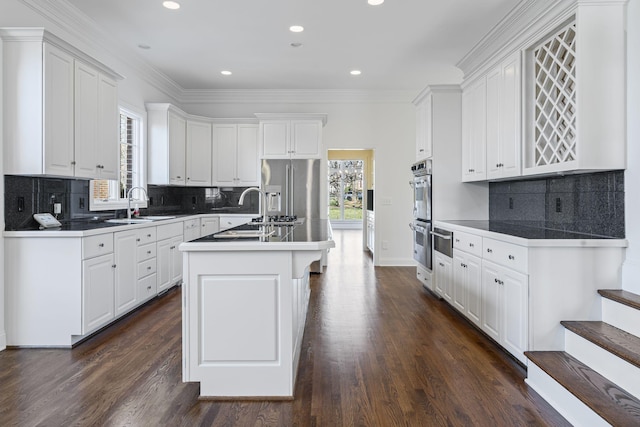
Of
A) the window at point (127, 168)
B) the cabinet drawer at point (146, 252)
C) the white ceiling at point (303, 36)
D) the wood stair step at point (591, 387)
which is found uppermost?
the white ceiling at point (303, 36)

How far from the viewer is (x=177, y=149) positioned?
19.3 ft

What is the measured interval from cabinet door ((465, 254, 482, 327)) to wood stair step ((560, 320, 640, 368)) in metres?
0.83

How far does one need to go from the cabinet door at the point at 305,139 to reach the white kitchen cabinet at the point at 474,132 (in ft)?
7.71

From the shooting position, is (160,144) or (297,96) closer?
(160,144)

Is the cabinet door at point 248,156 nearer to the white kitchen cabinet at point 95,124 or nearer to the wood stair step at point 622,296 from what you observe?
the white kitchen cabinet at point 95,124

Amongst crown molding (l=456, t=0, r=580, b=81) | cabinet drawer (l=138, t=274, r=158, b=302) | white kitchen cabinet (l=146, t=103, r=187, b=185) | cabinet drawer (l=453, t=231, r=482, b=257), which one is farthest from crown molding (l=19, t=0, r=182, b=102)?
cabinet drawer (l=453, t=231, r=482, b=257)

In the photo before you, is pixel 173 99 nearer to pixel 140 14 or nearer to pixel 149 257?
pixel 140 14

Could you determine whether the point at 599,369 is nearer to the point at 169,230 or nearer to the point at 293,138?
the point at 169,230

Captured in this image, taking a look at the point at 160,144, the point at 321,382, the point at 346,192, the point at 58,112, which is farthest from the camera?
the point at 346,192

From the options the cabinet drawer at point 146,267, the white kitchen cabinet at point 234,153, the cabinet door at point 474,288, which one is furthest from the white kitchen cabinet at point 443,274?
the white kitchen cabinet at point 234,153

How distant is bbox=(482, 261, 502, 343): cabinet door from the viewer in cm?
296

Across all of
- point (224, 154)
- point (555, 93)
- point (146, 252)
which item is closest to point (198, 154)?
point (224, 154)

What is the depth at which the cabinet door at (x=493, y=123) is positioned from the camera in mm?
3701

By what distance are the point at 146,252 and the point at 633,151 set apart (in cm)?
421
